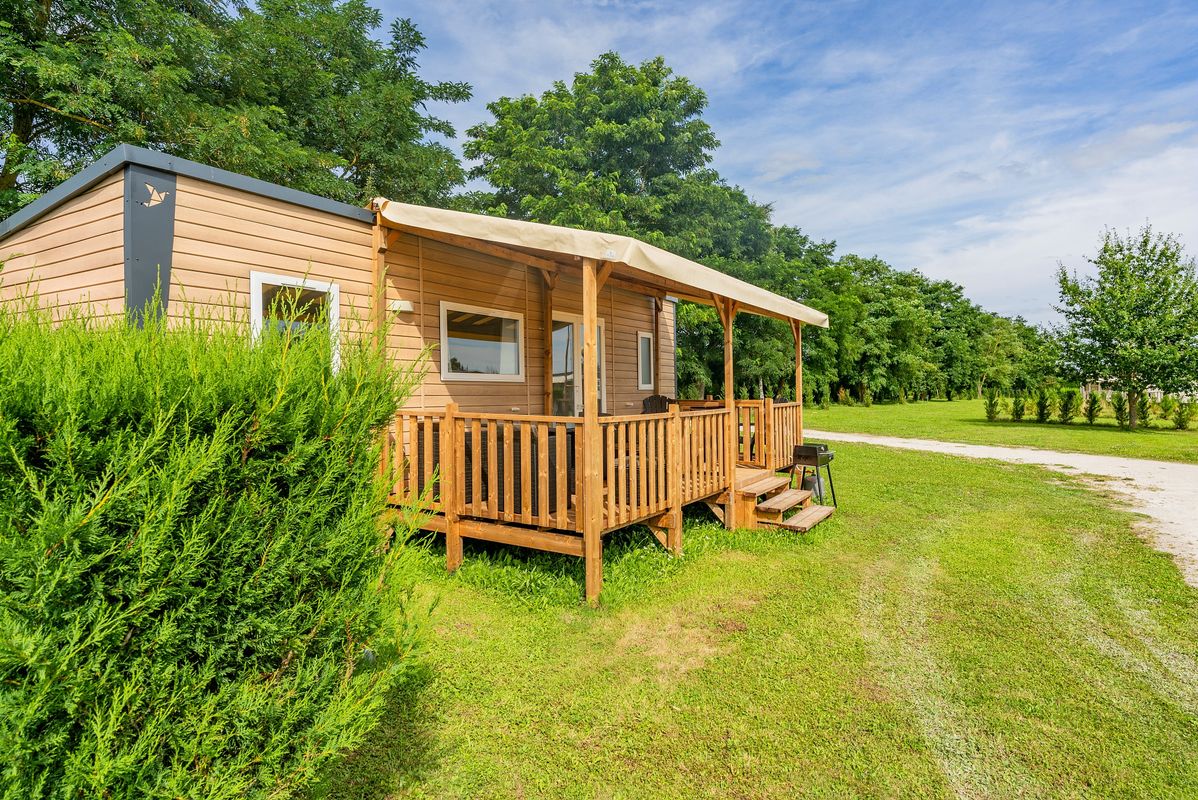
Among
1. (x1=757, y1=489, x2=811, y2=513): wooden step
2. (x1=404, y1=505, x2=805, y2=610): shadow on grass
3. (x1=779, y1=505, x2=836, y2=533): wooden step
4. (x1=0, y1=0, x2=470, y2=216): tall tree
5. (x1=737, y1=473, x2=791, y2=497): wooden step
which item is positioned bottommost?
(x1=404, y1=505, x2=805, y2=610): shadow on grass

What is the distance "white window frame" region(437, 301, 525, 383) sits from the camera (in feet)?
19.8

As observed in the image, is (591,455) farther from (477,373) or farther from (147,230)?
(147,230)

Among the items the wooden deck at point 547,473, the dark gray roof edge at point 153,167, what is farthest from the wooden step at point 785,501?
the dark gray roof edge at point 153,167

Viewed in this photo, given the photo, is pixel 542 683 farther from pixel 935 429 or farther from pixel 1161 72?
pixel 935 429

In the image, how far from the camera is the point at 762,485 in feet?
21.4

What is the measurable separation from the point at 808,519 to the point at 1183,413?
19.2 meters

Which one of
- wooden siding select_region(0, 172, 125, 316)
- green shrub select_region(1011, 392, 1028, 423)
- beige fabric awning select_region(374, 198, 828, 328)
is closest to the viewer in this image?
wooden siding select_region(0, 172, 125, 316)

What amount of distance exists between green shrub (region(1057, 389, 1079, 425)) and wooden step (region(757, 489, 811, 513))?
17.7 m

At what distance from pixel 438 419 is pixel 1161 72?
1461cm

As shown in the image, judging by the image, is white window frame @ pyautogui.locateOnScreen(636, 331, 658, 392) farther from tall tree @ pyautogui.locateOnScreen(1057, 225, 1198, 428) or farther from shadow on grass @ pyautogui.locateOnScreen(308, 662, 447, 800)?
tall tree @ pyautogui.locateOnScreen(1057, 225, 1198, 428)

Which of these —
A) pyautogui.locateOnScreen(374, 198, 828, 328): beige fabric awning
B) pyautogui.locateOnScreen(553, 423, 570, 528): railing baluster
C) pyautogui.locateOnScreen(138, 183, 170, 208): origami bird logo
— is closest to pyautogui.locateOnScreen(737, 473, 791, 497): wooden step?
pyautogui.locateOnScreen(374, 198, 828, 328): beige fabric awning

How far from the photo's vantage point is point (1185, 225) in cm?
1688

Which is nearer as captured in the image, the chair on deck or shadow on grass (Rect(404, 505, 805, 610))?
shadow on grass (Rect(404, 505, 805, 610))

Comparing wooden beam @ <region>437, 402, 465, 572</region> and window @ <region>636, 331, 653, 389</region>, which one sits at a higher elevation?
window @ <region>636, 331, 653, 389</region>
